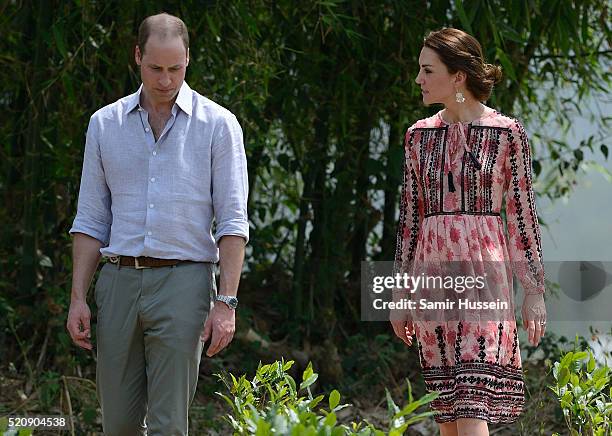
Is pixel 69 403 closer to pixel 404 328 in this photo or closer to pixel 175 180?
pixel 404 328

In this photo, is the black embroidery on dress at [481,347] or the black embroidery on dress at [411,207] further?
the black embroidery on dress at [411,207]

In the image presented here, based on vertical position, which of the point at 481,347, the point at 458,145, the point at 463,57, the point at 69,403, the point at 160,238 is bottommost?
the point at 69,403

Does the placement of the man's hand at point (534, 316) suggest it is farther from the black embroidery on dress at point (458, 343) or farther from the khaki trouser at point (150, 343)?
the khaki trouser at point (150, 343)

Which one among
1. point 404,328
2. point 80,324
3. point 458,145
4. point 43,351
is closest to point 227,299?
point 80,324

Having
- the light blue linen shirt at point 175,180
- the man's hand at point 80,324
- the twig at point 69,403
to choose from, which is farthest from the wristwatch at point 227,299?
the twig at point 69,403

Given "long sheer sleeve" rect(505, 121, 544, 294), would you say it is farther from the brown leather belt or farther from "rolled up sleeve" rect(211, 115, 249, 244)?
the brown leather belt

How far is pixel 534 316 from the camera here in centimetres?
286

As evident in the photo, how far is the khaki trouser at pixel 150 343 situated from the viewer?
2656 mm

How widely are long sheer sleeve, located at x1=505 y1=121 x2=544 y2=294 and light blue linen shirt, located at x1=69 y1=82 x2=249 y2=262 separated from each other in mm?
693

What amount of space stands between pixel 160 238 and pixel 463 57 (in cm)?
91

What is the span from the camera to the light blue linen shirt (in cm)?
269

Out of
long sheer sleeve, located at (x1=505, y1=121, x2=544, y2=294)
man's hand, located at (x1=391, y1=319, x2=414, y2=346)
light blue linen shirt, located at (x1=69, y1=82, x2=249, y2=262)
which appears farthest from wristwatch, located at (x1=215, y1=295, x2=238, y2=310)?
long sheer sleeve, located at (x1=505, y1=121, x2=544, y2=294)

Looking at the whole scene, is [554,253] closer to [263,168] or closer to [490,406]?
[263,168]

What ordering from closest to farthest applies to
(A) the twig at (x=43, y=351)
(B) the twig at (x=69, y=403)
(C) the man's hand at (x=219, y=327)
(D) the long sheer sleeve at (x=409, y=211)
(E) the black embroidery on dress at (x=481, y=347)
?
(C) the man's hand at (x=219, y=327) < (E) the black embroidery on dress at (x=481, y=347) < (D) the long sheer sleeve at (x=409, y=211) < (B) the twig at (x=69, y=403) < (A) the twig at (x=43, y=351)
